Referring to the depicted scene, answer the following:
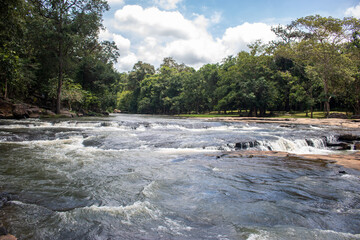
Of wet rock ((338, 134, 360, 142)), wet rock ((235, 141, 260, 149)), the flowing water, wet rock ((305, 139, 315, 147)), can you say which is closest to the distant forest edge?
the flowing water

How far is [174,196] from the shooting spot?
15.1 feet

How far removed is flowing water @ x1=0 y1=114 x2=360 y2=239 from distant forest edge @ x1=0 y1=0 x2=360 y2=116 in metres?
7.34

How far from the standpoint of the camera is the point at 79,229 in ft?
10.3

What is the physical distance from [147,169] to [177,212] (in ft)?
9.54

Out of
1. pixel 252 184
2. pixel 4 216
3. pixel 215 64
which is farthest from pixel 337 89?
pixel 4 216

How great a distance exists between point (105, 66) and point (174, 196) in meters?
34.3

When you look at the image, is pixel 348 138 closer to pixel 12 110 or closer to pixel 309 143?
pixel 309 143

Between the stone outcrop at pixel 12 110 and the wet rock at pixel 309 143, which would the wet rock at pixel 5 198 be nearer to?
the wet rock at pixel 309 143

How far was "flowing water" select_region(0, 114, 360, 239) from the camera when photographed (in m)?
3.24

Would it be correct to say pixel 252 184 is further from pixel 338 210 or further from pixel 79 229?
pixel 79 229

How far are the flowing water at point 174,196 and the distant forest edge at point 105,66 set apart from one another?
7.34 meters

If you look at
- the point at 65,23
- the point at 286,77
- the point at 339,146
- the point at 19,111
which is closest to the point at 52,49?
the point at 65,23

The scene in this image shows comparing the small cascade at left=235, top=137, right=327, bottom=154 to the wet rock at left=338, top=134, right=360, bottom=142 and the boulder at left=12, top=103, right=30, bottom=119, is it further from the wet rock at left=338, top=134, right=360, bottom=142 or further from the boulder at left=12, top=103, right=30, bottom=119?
the boulder at left=12, top=103, right=30, bottom=119

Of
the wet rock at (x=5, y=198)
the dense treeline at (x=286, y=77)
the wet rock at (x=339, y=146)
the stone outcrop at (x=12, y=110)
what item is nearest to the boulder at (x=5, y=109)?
the stone outcrop at (x=12, y=110)
